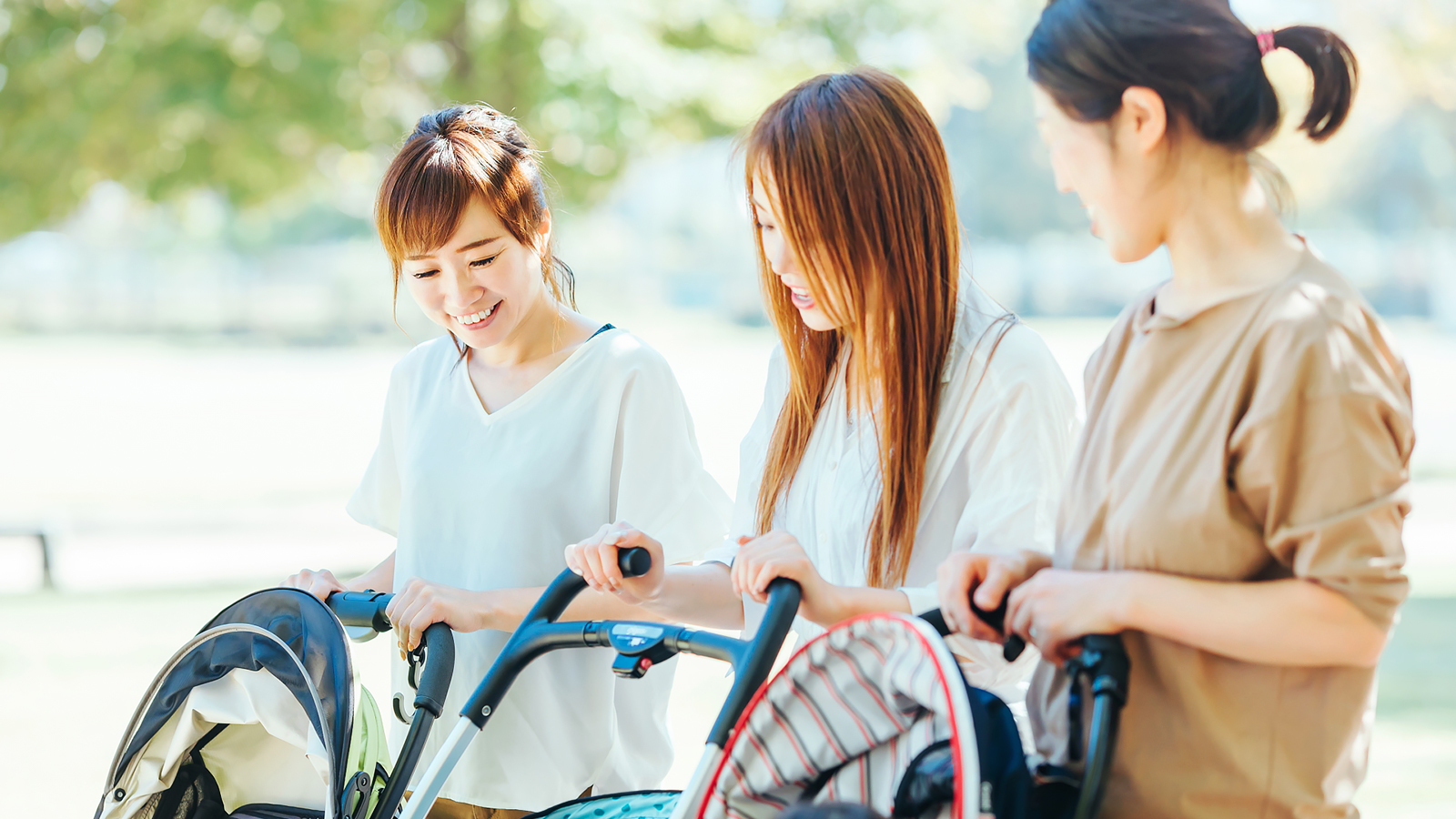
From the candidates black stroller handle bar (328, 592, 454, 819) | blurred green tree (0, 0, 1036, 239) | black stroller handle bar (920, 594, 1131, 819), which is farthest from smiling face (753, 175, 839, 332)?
blurred green tree (0, 0, 1036, 239)

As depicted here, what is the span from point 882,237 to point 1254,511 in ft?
2.39

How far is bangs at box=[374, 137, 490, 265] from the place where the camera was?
7.40ft

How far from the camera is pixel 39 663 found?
6.11 metres

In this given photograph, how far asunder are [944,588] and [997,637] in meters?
0.09

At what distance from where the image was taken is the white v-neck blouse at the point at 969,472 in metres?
1.76

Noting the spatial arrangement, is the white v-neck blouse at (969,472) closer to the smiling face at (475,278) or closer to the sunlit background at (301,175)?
the sunlit background at (301,175)

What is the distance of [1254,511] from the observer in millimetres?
1343

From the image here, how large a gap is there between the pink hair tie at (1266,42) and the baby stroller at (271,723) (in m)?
1.44

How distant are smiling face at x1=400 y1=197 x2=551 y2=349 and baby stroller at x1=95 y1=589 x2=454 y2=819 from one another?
532mm

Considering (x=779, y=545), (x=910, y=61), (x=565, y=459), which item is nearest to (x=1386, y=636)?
(x=779, y=545)

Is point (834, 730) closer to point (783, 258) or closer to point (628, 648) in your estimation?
point (628, 648)

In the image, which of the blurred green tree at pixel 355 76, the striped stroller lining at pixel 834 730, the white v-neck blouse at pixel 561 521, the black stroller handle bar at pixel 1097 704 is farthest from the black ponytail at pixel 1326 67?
the blurred green tree at pixel 355 76

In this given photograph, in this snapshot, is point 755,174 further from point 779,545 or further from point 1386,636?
point 1386,636

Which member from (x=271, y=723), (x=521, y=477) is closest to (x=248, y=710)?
(x=271, y=723)
